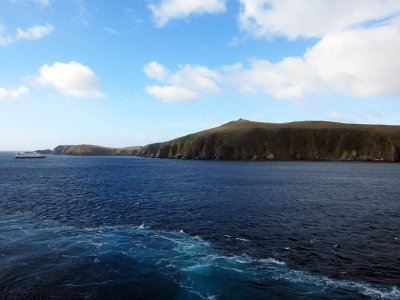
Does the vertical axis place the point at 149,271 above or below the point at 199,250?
below

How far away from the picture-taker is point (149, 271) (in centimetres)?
2538

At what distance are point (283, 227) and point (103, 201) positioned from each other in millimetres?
40880

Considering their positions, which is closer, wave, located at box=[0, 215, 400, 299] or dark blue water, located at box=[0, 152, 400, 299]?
wave, located at box=[0, 215, 400, 299]

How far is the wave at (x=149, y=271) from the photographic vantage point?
2170 cm

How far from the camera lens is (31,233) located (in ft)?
119

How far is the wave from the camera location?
21.7m

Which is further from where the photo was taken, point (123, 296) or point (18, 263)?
point (18, 263)

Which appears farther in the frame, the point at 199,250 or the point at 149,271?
the point at 199,250

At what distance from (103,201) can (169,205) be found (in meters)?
16.6

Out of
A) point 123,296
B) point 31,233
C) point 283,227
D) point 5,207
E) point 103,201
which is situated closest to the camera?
point 123,296

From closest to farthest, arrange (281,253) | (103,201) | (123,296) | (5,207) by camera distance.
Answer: (123,296) → (281,253) → (5,207) → (103,201)

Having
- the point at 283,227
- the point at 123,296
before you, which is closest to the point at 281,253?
the point at 283,227

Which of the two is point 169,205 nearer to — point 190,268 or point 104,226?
point 104,226

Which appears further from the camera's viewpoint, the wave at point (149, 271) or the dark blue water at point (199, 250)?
the dark blue water at point (199, 250)
